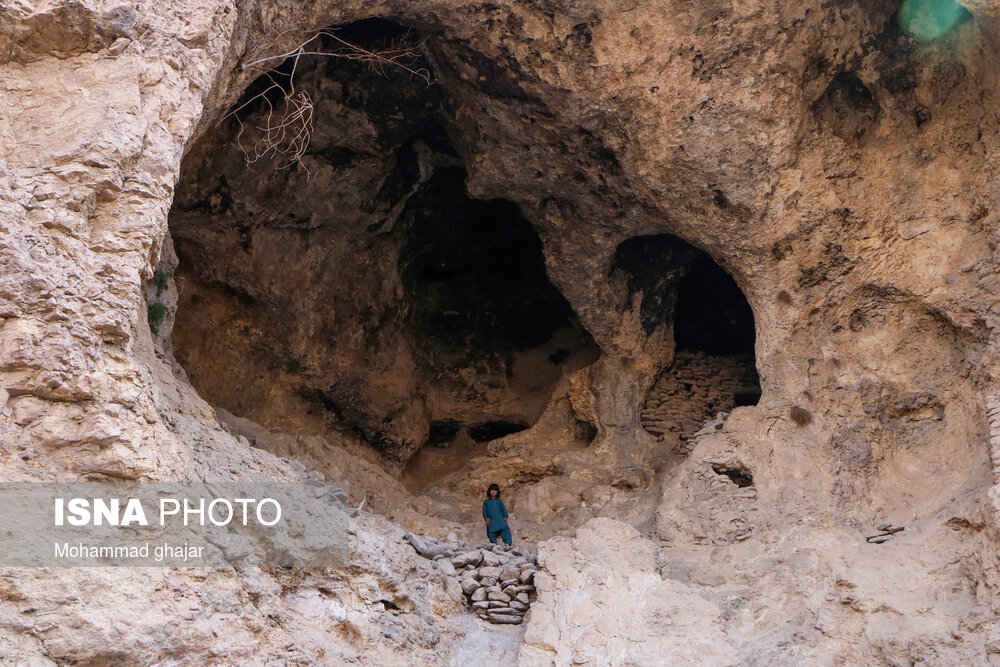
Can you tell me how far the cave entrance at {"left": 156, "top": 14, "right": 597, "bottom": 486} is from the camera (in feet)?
24.8

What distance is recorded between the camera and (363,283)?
8445 mm

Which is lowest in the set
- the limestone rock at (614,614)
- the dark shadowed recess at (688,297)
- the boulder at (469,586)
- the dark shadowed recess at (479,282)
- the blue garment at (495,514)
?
the limestone rock at (614,614)

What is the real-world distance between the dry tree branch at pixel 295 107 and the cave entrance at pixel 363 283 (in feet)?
0.11

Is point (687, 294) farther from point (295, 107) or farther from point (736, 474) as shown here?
point (295, 107)

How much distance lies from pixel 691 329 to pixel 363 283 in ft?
9.23

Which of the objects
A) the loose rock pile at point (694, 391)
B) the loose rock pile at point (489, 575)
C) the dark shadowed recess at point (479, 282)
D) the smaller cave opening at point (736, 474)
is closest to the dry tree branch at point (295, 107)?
the dark shadowed recess at point (479, 282)

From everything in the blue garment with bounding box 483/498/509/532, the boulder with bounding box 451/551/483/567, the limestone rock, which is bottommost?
the limestone rock

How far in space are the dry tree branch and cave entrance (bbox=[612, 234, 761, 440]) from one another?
86.9 inches

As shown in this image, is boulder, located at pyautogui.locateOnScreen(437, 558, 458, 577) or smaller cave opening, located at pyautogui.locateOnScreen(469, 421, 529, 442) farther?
smaller cave opening, located at pyautogui.locateOnScreen(469, 421, 529, 442)

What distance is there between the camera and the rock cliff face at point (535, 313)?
464cm

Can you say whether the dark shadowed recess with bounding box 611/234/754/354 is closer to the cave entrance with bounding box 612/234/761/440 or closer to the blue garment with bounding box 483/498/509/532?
the cave entrance with bounding box 612/234/761/440

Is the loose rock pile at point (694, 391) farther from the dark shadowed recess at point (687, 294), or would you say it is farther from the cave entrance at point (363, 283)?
the cave entrance at point (363, 283)

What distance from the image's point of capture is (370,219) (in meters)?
8.21

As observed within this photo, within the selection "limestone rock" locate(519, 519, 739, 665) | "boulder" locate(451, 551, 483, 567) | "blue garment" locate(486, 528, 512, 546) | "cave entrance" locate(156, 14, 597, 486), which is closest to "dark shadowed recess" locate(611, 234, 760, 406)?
"cave entrance" locate(156, 14, 597, 486)
